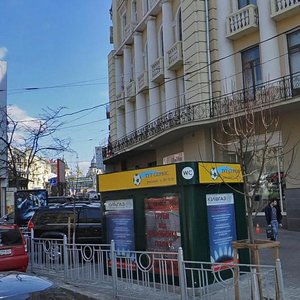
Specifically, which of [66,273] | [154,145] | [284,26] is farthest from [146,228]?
[154,145]

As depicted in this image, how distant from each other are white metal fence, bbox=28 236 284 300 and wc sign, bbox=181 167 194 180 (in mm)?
1505

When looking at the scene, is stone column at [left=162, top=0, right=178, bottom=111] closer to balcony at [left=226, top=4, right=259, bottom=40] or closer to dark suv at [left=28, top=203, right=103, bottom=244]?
balcony at [left=226, top=4, right=259, bottom=40]

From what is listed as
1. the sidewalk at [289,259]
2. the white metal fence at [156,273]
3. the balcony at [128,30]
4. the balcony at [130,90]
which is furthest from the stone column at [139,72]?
the white metal fence at [156,273]

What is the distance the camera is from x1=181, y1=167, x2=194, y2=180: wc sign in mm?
8750

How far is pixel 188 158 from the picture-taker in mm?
24203

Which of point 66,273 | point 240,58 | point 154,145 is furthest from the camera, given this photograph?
point 154,145

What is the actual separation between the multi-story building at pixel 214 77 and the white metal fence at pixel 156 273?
238 inches

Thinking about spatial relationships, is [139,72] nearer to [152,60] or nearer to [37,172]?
[152,60]

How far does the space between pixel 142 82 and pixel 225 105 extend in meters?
10.7

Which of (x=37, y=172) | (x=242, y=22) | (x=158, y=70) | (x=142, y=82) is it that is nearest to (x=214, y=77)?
(x=242, y=22)

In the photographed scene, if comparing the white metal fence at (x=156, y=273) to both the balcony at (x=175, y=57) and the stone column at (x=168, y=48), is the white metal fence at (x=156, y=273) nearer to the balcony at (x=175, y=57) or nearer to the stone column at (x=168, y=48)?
the balcony at (x=175, y=57)

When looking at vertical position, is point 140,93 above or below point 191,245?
above

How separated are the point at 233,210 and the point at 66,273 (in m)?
3.95

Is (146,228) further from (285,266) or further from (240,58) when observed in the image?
(240,58)
